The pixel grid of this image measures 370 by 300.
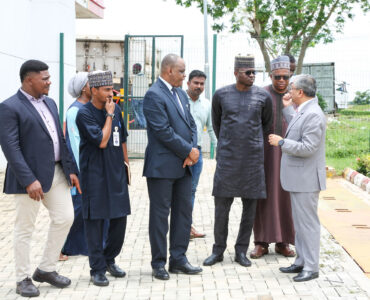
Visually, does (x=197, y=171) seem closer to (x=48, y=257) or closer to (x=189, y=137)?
(x=189, y=137)

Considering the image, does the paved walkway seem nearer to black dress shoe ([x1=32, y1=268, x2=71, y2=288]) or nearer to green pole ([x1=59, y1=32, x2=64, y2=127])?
black dress shoe ([x1=32, y1=268, x2=71, y2=288])

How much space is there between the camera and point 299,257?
5.91m

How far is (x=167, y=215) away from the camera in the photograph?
19.1ft


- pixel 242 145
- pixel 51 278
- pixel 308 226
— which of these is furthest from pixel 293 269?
pixel 51 278

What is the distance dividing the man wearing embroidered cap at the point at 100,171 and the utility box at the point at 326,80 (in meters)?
10.5

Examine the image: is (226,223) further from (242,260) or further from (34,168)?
(34,168)

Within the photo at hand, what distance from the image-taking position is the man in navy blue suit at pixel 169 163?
5.68 meters

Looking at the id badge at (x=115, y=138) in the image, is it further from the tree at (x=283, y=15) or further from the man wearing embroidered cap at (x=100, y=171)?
the tree at (x=283, y=15)

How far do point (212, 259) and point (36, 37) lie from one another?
10833mm

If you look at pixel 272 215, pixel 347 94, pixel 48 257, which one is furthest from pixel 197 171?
pixel 347 94

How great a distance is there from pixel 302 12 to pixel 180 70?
20517 millimetres

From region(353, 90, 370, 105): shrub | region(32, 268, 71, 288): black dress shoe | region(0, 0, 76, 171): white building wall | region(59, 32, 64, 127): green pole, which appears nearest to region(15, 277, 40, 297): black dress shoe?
region(32, 268, 71, 288): black dress shoe

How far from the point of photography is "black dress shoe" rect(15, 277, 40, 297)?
5.23m

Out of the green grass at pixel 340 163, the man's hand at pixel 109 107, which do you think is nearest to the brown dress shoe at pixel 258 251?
the man's hand at pixel 109 107
